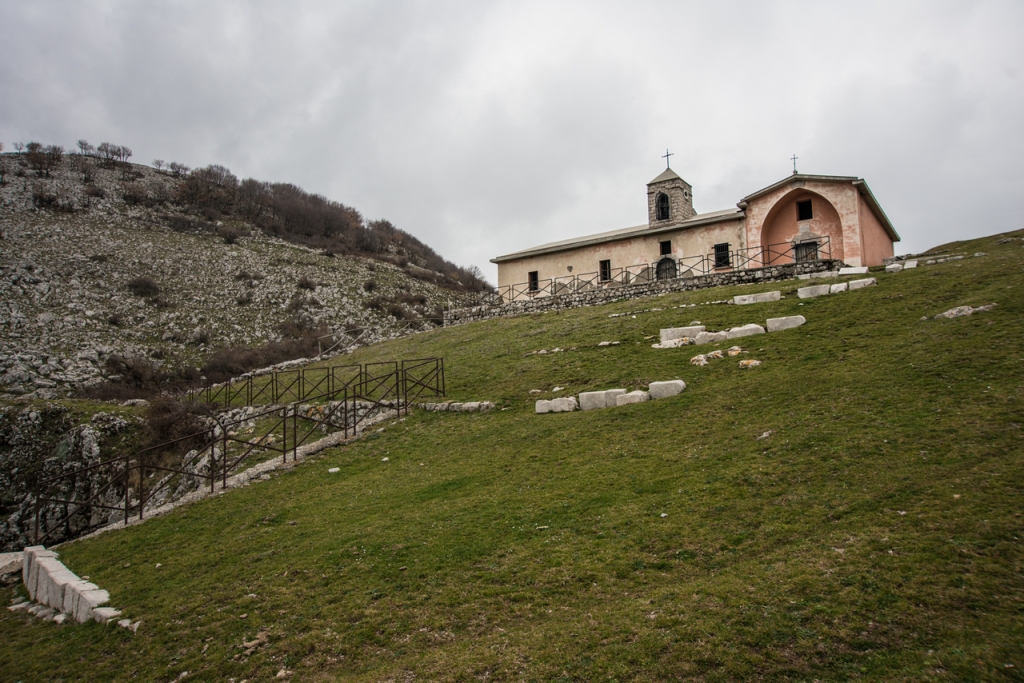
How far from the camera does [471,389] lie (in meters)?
21.4

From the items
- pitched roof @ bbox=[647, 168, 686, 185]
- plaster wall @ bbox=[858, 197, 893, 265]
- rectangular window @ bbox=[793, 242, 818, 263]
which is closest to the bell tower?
pitched roof @ bbox=[647, 168, 686, 185]

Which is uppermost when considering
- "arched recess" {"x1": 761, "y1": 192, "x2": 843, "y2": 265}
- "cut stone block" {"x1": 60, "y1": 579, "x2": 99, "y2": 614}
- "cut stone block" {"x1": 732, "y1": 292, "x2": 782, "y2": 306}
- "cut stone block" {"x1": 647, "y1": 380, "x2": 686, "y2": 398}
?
"arched recess" {"x1": 761, "y1": 192, "x2": 843, "y2": 265}

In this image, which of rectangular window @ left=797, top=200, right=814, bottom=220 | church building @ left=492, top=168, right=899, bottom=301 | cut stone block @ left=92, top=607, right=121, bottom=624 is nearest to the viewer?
cut stone block @ left=92, top=607, right=121, bottom=624

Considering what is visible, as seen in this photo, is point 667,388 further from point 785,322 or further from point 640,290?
point 640,290

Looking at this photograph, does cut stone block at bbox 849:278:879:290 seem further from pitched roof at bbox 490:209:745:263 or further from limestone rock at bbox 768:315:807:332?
pitched roof at bbox 490:209:745:263

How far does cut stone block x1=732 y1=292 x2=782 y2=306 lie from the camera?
76.1 ft

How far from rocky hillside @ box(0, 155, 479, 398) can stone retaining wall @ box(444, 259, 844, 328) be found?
11.3 metres

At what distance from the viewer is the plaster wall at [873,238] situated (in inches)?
1186

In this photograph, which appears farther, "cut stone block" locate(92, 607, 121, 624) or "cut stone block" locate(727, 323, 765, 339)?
"cut stone block" locate(727, 323, 765, 339)

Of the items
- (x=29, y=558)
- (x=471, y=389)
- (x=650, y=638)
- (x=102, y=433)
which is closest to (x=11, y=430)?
(x=102, y=433)

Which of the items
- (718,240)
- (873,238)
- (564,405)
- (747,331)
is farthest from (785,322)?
(873,238)

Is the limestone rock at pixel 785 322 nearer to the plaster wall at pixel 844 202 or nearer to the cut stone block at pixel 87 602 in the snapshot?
the plaster wall at pixel 844 202

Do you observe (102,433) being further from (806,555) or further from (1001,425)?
(1001,425)

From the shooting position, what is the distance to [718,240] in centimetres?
3391
